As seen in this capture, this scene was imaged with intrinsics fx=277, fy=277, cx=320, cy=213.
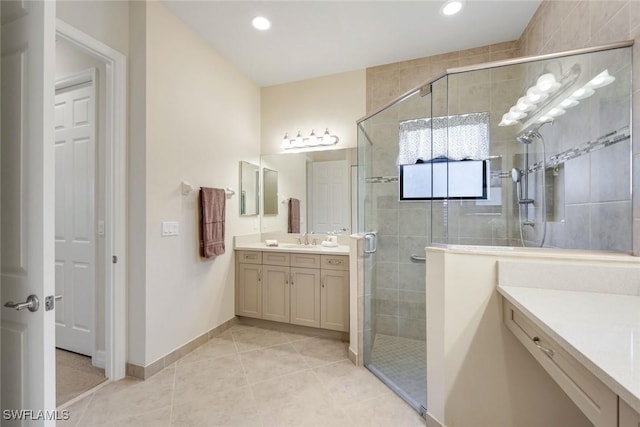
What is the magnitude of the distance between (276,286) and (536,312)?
236cm

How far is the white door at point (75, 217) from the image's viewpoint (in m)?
2.29

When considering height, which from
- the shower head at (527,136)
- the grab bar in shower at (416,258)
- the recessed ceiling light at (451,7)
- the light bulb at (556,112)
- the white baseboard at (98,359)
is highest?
the recessed ceiling light at (451,7)

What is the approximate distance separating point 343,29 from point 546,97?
1.71 m

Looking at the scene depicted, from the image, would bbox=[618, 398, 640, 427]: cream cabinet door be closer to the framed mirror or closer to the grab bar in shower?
the grab bar in shower

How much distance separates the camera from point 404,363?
2.29m

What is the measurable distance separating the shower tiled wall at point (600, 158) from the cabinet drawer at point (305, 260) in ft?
6.42

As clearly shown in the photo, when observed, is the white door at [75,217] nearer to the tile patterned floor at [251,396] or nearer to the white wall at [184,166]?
the white wall at [184,166]

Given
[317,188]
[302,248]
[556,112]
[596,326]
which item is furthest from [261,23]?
[596,326]

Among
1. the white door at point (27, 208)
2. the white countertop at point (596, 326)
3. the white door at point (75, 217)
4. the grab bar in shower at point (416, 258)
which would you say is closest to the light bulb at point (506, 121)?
the grab bar in shower at point (416, 258)

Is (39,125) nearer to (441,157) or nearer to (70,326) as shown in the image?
(441,157)

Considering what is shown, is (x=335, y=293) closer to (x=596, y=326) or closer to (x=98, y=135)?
(x=596, y=326)

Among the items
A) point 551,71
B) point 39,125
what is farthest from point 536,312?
point 39,125

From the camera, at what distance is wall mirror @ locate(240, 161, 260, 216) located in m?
3.26

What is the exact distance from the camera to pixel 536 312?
3.57 ft
